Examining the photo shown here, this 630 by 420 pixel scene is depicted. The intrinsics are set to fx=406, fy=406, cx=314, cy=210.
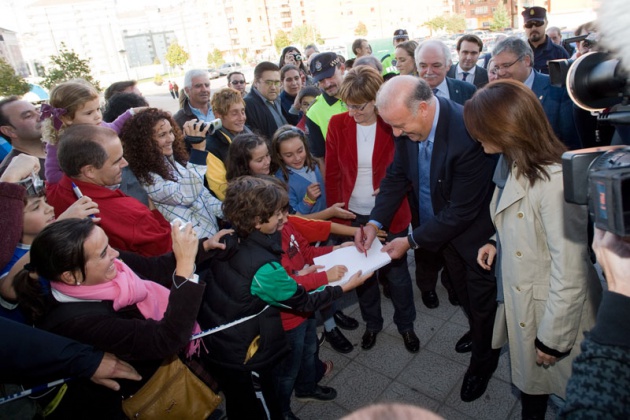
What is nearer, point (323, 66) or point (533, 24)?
point (323, 66)

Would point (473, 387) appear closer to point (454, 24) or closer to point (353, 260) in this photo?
point (353, 260)

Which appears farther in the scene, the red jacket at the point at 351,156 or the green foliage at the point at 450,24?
the green foliage at the point at 450,24

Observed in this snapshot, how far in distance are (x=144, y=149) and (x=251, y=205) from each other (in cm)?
119

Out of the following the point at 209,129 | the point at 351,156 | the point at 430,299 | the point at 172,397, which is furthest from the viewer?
the point at 430,299

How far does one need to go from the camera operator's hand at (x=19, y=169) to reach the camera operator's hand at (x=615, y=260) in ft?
8.89

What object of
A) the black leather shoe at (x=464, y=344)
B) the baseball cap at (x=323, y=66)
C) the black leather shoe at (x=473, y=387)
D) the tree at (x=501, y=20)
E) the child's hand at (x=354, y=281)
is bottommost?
the black leather shoe at (x=464, y=344)

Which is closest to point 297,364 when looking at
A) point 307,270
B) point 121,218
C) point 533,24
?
point 307,270

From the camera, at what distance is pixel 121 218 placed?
2.34 meters

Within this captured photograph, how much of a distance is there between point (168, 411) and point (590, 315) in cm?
206

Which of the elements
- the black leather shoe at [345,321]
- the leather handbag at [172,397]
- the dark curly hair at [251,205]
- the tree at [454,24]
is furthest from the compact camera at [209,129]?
the tree at [454,24]

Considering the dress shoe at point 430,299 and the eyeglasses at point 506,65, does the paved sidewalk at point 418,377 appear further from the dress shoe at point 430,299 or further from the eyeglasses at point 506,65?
the eyeglasses at point 506,65

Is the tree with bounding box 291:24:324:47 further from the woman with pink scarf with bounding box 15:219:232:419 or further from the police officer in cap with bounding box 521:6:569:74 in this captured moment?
the woman with pink scarf with bounding box 15:219:232:419

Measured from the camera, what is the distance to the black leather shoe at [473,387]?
2.68 m

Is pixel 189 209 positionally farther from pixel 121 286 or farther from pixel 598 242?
pixel 598 242
